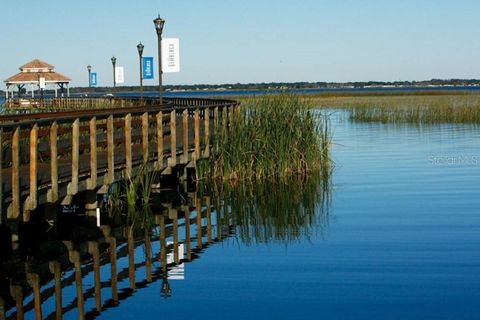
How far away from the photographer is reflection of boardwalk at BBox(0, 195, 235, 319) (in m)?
9.22

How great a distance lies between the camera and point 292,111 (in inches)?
828

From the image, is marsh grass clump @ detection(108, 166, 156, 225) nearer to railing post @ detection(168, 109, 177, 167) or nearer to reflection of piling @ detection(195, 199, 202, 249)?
reflection of piling @ detection(195, 199, 202, 249)

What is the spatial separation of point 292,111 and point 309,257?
9.73 metres

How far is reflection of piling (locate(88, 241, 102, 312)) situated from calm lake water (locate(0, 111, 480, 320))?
0.09m

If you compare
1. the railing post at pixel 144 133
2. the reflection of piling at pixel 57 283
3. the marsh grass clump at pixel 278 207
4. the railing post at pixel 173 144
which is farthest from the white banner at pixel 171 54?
the reflection of piling at pixel 57 283

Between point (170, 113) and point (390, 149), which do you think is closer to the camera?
point (170, 113)

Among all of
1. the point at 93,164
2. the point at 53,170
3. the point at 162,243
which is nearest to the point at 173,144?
the point at 93,164

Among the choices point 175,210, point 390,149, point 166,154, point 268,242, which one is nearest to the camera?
point 268,242

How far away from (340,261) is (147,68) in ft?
77.7

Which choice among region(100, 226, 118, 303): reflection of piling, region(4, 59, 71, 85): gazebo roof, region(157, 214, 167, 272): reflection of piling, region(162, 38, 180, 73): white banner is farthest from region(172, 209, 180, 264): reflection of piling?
region(4, 59, 71, 85): gazebo roof

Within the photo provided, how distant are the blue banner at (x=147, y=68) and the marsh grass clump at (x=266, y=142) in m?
12.8

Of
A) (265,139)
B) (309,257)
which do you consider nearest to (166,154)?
(265,139)

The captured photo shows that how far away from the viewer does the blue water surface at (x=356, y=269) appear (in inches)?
346

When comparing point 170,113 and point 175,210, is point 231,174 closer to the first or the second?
point 170,113
